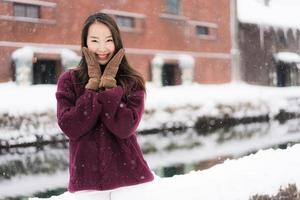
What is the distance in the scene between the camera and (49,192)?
6852mm

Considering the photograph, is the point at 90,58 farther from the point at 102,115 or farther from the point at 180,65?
the point at 180,65

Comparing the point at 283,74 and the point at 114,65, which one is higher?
the point at 283,74

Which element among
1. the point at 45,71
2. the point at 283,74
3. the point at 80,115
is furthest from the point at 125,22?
the point at 80,115

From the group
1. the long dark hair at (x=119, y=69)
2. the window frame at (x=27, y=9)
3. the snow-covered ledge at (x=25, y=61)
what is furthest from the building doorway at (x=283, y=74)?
the long dark hair at (x=119, y=69)

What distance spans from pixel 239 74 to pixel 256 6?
24.5 ft

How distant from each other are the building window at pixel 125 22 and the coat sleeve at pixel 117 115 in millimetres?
15636

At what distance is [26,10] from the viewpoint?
15148 millimetres

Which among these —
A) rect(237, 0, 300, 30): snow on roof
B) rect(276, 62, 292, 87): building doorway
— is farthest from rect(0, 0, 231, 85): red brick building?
rect(276, 62, 292, 87): building doorway

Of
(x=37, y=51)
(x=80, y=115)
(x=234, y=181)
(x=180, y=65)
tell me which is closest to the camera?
(x=80, y=115)

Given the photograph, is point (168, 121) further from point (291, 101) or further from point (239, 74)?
point (239, 74)

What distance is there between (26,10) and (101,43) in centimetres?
1382

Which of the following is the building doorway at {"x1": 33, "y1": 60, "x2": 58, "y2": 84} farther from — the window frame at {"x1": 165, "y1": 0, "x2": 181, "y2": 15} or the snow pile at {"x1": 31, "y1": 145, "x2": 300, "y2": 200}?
the snow pile at {"x1": 31, "y1": 145, "x2": 300, "y2": 200}

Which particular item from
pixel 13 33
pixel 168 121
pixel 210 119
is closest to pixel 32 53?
pixel 13 33

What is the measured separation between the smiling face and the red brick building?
1275cm
